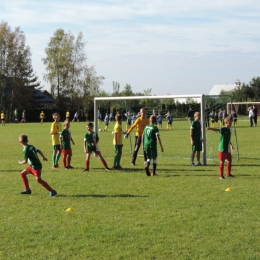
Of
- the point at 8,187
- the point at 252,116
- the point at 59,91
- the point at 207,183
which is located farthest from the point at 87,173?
the point at 59,91

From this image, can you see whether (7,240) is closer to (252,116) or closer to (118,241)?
(118,241)

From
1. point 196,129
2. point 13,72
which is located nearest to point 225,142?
point 196,129

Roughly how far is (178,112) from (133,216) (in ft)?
84.0

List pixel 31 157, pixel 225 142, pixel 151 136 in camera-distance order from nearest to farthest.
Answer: pixel 31 157, pixel 225 142, pixel 151 136

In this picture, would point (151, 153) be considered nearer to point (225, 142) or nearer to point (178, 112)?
point (225, 142)

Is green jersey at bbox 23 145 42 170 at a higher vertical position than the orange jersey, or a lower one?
lower

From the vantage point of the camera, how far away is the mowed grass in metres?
6.77

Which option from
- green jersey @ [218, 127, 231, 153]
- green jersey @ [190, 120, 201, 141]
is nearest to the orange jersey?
green jersey @ [190, 120, 201, 141]

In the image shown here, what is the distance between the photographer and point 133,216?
→ 870 cm

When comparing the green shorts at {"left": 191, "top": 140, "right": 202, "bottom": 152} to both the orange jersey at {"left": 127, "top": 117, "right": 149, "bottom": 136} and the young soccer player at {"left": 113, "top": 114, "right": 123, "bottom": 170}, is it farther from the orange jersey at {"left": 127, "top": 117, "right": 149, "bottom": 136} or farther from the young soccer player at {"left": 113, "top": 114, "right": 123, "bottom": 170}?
the young soccer player at {"left": 113, "top": 114, "right": 123, "bottom": 170}

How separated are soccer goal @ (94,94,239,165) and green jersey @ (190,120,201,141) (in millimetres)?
332

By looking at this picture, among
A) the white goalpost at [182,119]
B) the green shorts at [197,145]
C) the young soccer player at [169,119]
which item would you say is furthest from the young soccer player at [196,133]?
the young soccer player at [169,119]

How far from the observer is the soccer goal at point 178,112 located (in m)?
17.9

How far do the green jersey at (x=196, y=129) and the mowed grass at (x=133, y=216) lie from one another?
4.81ft
